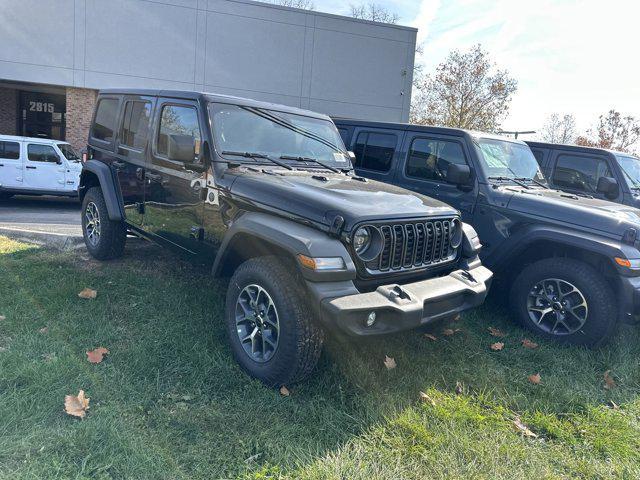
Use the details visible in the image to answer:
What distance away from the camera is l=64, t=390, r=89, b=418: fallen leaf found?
2.93m

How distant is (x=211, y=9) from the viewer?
57.4 ft

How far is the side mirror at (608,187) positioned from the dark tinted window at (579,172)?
300 millimetres

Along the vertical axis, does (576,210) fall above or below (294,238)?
above

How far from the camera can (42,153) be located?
475 inches

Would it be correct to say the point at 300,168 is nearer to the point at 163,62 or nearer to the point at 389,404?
the point at 389,404

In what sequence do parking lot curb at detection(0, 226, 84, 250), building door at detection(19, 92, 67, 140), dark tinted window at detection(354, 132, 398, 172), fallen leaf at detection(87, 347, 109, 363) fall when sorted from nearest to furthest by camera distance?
1. fallen leaf at detection(87, 347, 109, 363)
2. dark tinted window at detection(354, 132, 398, 172)
3. parking lot curb at detection(0, 226, 84, 250)
4. building door at detection(19, 92, 67, 140)

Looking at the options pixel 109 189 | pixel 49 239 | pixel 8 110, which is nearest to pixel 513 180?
pixel 109 189

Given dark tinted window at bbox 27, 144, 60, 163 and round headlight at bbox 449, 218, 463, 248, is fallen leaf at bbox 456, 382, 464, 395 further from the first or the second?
dark tinted window at bbox 27, 144, 60, 163

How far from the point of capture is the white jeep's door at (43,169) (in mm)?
11977

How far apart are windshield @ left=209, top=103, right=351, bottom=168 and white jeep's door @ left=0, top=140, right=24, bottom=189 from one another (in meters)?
9.91

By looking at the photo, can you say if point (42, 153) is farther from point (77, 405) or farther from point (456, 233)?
point (456, 233)

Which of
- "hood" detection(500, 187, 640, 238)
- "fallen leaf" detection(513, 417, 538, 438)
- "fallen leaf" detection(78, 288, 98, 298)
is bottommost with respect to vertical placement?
"fallen leaf" detection(513, 417, 538, 438)

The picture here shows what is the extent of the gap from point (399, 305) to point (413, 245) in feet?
2.10

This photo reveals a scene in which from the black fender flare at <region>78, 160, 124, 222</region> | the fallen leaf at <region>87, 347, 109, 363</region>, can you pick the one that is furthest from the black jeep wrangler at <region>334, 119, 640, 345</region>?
the fallen leaf at <region>87, 347, 109, 363</region>
